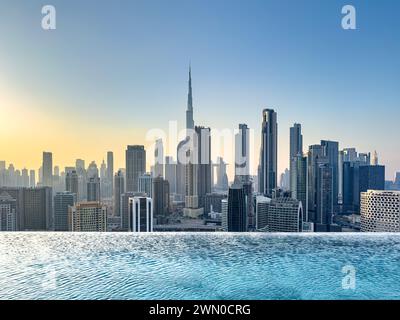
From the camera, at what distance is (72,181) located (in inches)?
353

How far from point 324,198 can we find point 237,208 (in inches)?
101

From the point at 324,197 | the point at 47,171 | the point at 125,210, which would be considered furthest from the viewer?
the point at 324,197

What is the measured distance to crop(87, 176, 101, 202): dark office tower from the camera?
27.8 ft

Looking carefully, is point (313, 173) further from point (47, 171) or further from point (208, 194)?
point (47, 171)

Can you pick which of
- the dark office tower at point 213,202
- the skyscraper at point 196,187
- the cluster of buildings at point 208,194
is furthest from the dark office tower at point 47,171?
the dark office tower at point 213,202

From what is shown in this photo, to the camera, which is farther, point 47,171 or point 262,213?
point 262,213

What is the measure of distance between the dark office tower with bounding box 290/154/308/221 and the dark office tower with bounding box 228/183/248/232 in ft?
4.91

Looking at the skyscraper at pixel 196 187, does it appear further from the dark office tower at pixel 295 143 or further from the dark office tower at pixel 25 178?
the dark office tower at pixel 25 178

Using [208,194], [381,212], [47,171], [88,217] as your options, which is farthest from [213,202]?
[47,171]

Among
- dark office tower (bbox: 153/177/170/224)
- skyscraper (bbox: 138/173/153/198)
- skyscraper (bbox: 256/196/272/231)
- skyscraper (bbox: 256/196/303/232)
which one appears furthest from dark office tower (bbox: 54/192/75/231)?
skyscraper (bbox: 256/196/303/232)
